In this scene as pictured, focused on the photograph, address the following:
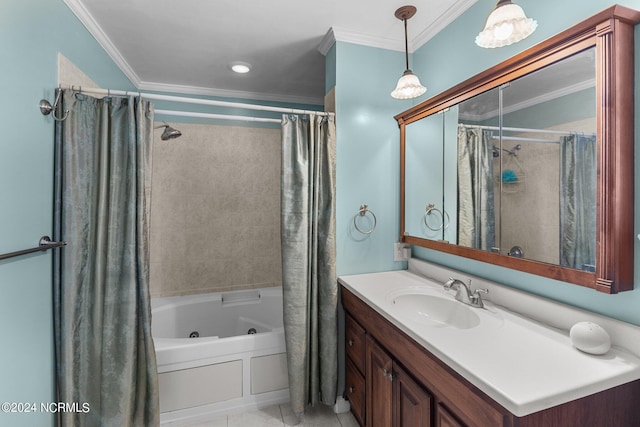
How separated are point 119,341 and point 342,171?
1637 mm

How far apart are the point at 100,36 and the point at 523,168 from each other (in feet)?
8.63

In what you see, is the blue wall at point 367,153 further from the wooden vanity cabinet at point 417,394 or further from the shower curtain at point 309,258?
the wooden vanity cabinet at point 417,394

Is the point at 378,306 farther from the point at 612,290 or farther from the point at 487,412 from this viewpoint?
the point at 612,290

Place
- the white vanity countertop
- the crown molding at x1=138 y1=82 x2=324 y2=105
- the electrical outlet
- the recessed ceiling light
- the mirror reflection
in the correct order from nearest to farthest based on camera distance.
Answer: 1. the white vanity countertop
2. the mirror reflection
3. the electrical outlet
4. the recessed ceiling light
5. the crown molding at x1=138 y1=82 x2=324 y2=105

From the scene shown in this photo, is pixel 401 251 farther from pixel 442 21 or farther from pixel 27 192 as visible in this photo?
pixel 27 192

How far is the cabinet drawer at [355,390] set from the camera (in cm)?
165

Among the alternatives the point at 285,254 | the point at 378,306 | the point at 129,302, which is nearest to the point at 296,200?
the point at 285,254

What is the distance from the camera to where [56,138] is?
4.79ft

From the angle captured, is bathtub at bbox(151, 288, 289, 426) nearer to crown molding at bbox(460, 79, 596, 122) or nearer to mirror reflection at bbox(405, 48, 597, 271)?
mirror reflection at bbox(405, 48, 597, 271)

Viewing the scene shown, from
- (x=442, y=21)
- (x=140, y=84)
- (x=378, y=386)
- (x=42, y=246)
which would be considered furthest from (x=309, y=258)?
(x=140, y=84)

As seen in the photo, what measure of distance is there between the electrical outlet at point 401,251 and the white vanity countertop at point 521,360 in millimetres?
761

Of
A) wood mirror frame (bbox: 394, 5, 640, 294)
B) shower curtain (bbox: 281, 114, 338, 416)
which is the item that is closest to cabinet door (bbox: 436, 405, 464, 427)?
wood mirror frame (bbox: 394, 5, 640, 294)

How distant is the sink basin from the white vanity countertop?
0.09 meters

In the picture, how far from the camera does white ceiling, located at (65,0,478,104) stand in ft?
5.43
